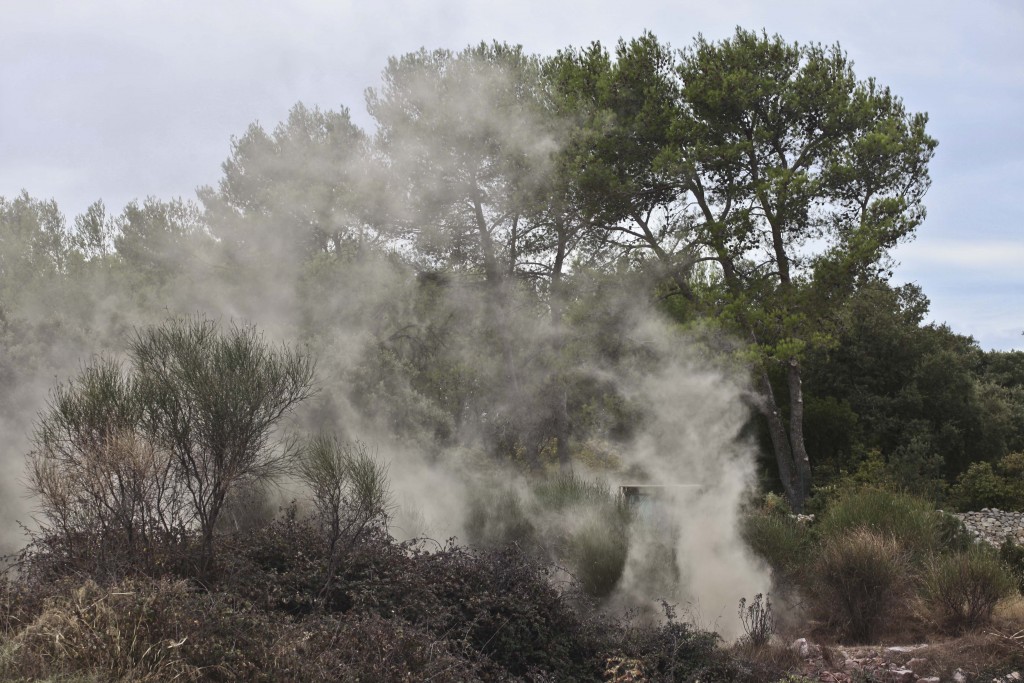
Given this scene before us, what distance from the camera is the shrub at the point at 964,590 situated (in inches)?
349

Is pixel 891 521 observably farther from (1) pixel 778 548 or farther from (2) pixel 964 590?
(2) pixel 964 590

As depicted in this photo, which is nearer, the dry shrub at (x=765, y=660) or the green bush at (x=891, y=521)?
the dry shrub at (x=765, y=660)

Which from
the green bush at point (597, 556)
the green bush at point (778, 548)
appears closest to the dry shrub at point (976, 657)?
the green bush at point (778, 548)

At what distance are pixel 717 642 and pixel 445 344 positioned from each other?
9802mm

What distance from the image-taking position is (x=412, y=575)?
25.9ft

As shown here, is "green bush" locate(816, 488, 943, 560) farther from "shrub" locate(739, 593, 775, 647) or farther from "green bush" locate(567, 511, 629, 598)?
"green bush" locate(567, 511, 629, 598)

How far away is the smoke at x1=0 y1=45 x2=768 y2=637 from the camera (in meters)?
14.1

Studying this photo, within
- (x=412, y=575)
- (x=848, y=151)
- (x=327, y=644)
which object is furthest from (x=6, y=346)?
(x=848, y=151)

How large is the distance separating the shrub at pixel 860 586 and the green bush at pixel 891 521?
814 mm

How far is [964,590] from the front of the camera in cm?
895

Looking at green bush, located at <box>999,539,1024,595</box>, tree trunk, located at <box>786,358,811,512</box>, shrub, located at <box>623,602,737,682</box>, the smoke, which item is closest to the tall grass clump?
shrub, located at <box>623,602,737,682</box>

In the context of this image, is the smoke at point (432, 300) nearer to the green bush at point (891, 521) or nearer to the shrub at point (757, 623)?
the green bush at point (891, 521)

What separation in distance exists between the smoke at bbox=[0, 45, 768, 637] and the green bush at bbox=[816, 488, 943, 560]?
224 cm

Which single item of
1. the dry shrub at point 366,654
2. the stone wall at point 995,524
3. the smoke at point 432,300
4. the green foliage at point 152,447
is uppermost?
the smoke at point 432,300
